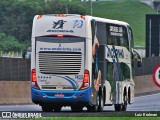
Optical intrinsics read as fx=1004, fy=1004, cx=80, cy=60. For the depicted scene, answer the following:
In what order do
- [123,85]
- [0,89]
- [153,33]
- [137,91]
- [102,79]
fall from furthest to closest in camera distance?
[153,33]
[137,91]
[0,89]
[123,85]
[102,79]

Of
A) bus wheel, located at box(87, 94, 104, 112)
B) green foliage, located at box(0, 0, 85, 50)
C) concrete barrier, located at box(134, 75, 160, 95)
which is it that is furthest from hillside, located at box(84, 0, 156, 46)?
bus wheel, located at box(87, 94, 104, 112)

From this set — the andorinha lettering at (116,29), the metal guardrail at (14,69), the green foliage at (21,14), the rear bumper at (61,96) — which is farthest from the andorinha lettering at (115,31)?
the green foliage at (21,14)

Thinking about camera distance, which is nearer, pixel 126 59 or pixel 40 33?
pixel 40 33

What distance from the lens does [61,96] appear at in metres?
34.4

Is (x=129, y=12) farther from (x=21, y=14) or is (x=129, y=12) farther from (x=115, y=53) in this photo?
(x=115, y=53)

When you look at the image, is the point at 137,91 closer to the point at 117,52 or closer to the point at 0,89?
the point at 0,89

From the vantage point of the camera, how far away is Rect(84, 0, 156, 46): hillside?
168m

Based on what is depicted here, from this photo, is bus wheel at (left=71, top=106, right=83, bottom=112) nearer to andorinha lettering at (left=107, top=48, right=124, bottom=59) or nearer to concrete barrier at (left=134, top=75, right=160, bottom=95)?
andorinha lettering at (left=107, top=48, right=124, bottom=59)

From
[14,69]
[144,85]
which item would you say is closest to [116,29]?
[14,69]

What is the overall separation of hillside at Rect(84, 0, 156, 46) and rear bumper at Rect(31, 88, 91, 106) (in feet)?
411

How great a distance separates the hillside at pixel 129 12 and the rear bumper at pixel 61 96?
125 metres

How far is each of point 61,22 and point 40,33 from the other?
819 mm

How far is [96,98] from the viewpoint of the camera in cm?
3556

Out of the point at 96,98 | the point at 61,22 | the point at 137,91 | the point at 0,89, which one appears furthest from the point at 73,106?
→ the point at 137,91
